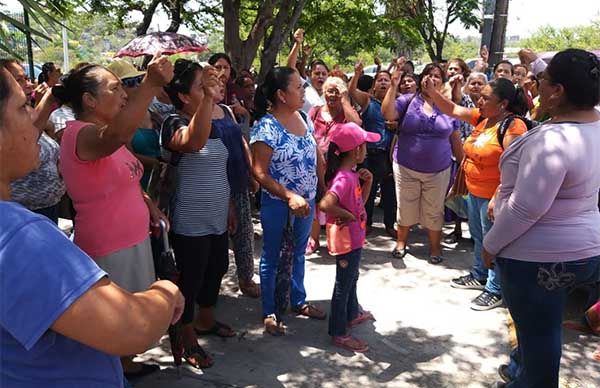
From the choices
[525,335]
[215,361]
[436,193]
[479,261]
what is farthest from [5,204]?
[436,193]

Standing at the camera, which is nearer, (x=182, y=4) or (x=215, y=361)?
(x=215, y=361)

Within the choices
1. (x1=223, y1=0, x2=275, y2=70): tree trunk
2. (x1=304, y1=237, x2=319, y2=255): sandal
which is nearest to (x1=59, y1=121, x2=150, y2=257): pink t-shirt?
(x1=304, y1=237, x2=319, y2=255): sandal

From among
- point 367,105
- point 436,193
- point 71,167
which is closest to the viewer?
point 71,167

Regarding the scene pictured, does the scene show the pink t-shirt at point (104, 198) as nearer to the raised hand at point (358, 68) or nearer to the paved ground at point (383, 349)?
the paved ground at point (383, 349)

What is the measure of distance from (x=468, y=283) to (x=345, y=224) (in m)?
1.77

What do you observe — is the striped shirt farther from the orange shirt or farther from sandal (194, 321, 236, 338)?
the orange shirt

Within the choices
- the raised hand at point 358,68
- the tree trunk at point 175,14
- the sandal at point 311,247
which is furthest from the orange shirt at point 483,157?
the tree trunk at point 175,14

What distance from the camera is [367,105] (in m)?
5.44

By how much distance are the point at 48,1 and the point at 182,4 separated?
967 centimetres

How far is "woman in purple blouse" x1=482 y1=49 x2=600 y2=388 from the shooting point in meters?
2.02

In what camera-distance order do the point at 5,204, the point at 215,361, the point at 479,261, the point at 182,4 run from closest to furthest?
the point at 5,204 → the point at 215,361 → the point at 479,261 → the point at 182,4

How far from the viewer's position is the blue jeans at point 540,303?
212 centimetres

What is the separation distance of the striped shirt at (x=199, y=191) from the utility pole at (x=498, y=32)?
5.08 metres

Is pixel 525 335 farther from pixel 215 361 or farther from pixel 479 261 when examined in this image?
pixel 479 261
